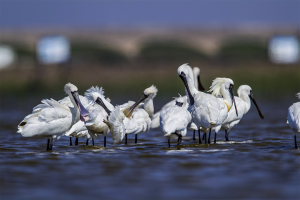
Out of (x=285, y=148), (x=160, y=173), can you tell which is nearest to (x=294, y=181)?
(x=160, y=173)

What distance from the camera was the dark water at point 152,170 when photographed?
6.08 meters

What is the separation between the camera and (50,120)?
29.5ft

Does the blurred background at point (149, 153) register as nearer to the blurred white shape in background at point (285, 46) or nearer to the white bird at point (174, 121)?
the white bird at point (174, 121)

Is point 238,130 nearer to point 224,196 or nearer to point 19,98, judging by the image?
point 224,196

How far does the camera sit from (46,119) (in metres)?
8.95

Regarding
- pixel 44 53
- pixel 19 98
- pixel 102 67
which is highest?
pixel 44 53

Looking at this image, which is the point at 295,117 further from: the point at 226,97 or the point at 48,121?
the point at 48,121

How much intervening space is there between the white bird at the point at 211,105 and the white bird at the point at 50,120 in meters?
2.01

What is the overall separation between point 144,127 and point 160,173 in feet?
10.4

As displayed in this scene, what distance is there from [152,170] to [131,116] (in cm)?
317

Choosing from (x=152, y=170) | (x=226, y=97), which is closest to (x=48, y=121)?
(x=152, y=170)

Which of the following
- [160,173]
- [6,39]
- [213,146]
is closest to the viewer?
[160,173]

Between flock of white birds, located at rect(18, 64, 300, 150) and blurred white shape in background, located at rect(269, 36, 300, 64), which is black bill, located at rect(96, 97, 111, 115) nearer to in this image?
flock of white birds, located at rect(18, 64, 300, 150)

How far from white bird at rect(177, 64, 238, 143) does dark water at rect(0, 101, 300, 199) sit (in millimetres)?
443
